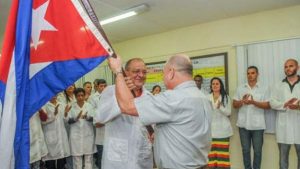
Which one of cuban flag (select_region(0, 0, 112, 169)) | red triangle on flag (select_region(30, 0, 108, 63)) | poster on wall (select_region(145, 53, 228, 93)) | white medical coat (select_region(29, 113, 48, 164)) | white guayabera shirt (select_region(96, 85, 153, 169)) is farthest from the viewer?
poster on wall (select_region(145, 53, 228, 93))

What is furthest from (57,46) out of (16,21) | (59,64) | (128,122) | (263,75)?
(263,75)

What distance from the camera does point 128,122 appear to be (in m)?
2.20

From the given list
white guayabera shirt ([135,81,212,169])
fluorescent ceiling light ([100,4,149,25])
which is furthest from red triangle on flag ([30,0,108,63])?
fluorescent ceiling light ([100,4,149,25])

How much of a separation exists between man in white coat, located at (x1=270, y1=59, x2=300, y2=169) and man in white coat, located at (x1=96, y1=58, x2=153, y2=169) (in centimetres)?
274

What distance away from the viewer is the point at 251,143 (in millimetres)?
4805

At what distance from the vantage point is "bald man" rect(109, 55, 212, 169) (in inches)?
67.9

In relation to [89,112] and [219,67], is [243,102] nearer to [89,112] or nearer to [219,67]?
[219,67]

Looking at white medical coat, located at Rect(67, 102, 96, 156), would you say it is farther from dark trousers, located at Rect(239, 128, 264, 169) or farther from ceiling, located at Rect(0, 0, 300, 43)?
dark trousers, located at Rect(239, 128, 264, 169)

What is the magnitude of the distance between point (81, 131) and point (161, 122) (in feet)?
10.2

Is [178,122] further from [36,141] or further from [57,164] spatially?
[57,164]

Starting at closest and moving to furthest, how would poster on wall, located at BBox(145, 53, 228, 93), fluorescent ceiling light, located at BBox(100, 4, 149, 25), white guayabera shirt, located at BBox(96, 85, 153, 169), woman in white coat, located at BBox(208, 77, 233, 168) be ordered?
white guayabera shirt, located at BBox(96, 85, 153, 169), fluorescent ceiling light, located at BBox(100, 4, 149, 25), woman in white coat, located at BBox(208, 77, 233, 168), poster on wall, located at BBox(145, 53, 228, 93)

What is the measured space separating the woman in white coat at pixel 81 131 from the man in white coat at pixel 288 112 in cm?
276

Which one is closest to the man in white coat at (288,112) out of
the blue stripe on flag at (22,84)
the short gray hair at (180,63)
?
the short gray hair at (180,63)

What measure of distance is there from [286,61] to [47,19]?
3696mm
